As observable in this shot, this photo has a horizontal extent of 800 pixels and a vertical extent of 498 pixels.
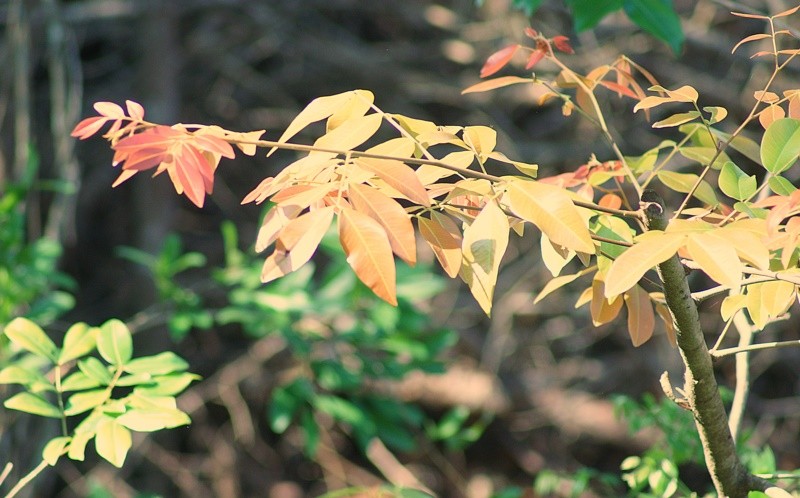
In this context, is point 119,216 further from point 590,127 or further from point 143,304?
point 590,127

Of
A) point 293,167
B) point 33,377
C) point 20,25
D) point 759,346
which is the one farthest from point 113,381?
point 20,25

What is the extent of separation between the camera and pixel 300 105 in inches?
101

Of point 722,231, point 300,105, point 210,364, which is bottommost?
point 210,364

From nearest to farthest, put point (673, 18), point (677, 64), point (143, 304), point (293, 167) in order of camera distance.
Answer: point (293, 167), point (673, 18), point (143, 304), point (677, 64)

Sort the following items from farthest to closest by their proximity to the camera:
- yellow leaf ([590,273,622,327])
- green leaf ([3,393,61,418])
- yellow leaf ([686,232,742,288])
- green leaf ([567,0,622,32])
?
1. green leaf ([567,0,622,32])
2. green leaf ([3,393,61,418])
3. yellow leaf ([590,273,622,327])
4. yellow leaf ([686,232,742,288])

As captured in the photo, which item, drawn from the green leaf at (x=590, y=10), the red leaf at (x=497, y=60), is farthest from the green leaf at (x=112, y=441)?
the green leaf at (x=590, y=10)

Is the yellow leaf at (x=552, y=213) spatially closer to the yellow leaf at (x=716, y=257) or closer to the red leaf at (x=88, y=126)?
the yellow leaf at (x=716, y=257)

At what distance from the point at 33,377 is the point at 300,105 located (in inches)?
70.8

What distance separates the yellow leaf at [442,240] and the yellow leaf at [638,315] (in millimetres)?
196

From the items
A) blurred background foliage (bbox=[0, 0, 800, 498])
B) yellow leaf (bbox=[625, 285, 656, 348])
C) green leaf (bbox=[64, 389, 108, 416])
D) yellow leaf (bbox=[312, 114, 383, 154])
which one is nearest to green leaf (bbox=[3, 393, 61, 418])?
green leaf (bbox=[64, 389, 108, 416])

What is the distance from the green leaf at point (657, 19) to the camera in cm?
100

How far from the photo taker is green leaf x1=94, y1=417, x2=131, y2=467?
0.75 metres

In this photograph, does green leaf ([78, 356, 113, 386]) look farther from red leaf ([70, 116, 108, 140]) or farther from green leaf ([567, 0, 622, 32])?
green leaf ([567, 0, 622, 32])

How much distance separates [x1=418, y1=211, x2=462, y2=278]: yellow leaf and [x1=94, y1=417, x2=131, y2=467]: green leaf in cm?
33
